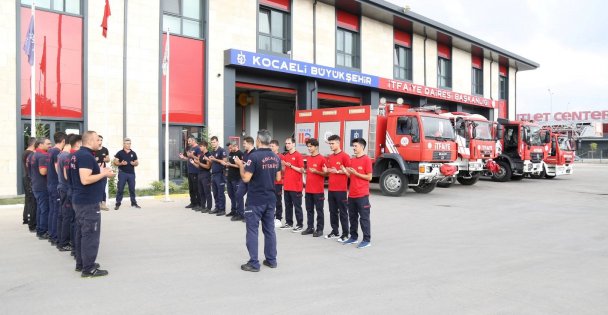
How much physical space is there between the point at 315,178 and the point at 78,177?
157 inches

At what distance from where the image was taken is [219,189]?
1040 centimetres

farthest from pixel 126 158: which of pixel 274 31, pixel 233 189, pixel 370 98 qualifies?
pixel 370 98

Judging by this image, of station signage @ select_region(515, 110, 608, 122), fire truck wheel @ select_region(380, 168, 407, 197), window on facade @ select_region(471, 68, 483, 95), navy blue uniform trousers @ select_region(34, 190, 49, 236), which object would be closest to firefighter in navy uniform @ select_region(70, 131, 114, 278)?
navy blue uniform trousers @ select_region(34, 190, 49, 236)

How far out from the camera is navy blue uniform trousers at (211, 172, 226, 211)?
10.3 metres

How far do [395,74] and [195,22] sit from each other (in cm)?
1301

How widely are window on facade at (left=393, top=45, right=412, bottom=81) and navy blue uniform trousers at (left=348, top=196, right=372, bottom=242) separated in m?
19.9

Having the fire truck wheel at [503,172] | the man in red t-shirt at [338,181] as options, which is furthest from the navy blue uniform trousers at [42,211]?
the fire truck wheel at [503,172]

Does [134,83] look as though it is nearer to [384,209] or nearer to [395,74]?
[384,209]

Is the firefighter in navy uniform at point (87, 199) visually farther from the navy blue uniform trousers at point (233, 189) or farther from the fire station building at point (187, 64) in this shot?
the fire station building at point (187, 64)

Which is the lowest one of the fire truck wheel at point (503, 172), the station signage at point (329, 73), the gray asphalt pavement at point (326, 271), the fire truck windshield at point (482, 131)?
the gray asphalt pavement at point (326, 271)

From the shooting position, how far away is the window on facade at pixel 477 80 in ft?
107

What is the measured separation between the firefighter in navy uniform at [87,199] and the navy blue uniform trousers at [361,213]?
3.61 metres

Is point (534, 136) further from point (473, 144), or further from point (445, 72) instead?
point (445, 72)

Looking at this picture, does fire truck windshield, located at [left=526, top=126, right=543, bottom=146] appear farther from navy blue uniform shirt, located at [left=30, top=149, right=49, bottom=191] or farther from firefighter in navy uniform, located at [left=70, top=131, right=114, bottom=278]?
firefighter in navy uniform, located at [left=70, top=131, right=114, bottom=278]
